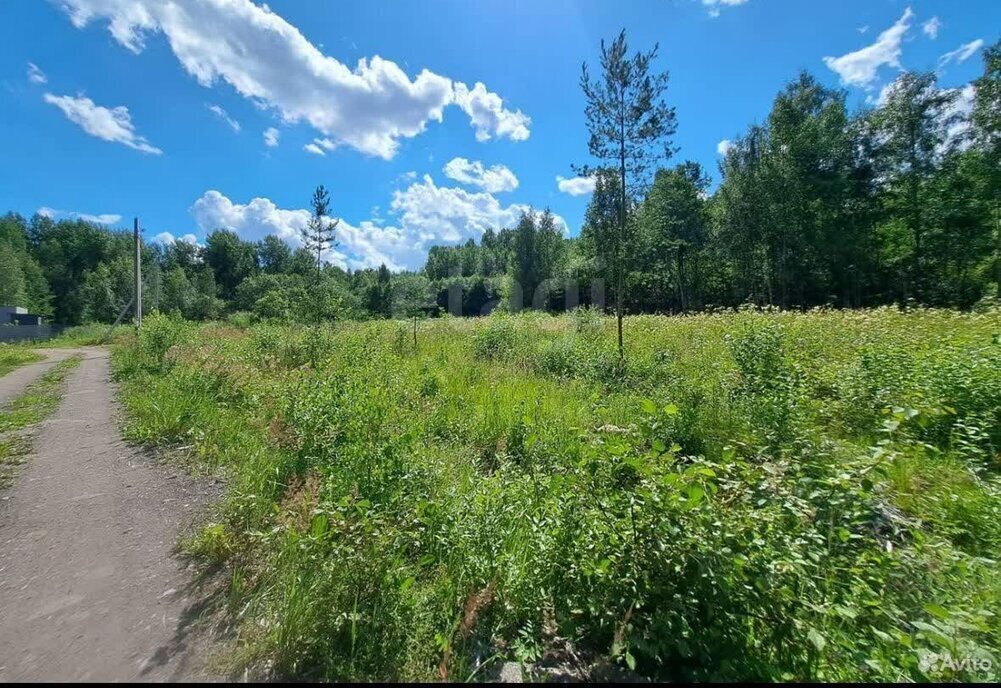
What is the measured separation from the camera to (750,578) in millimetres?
2043

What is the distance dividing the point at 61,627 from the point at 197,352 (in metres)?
12.7

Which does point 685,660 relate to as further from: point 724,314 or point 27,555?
point 724,314

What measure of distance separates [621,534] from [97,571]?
361 centimetres

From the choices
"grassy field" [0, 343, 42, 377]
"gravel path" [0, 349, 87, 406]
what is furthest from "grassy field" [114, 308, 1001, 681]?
"grassy field" [0, 343, 42, 377]

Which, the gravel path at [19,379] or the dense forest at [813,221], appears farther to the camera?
the dense forest at [813,221]

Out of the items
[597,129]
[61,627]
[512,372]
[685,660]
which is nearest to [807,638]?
[685,660]

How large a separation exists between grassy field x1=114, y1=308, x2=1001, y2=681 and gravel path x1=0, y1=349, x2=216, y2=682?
0.97ft

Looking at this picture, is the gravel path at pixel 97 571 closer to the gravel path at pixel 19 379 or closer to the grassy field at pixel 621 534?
the grassy field at pixel 621 534

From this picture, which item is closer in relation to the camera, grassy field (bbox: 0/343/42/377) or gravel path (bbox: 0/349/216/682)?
gravel path (bbox: 0/349/216/682)

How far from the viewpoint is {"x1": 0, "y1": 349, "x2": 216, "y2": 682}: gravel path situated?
2098mm

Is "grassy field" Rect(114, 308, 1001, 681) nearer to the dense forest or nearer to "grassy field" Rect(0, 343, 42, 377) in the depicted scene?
the dense forest

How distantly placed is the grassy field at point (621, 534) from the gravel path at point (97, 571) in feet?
0.97

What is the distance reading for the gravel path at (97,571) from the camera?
6.88 ft

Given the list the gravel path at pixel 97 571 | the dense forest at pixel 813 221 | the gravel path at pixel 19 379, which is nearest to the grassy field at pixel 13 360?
the gravel path at pixel 19 379
